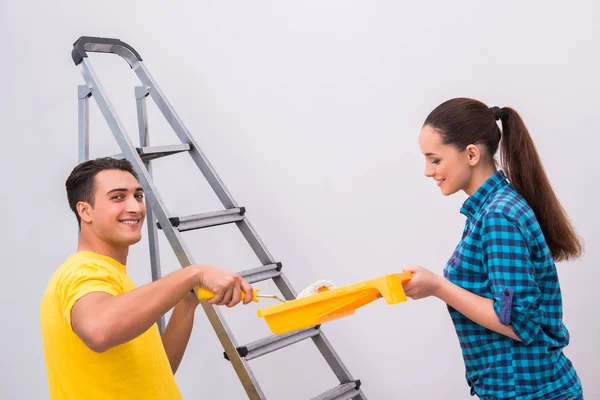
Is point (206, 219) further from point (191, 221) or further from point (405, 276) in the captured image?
point (405, 276)

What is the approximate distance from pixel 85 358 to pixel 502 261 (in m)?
1.13

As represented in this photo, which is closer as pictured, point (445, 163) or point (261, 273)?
point (445, 163)

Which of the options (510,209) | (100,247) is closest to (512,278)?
(510,209)

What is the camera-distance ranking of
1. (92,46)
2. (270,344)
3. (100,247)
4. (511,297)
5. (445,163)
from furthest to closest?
(92,46)
(270,344)
(100,247)
(445,163)
(511,297)

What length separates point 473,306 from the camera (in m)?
1.65

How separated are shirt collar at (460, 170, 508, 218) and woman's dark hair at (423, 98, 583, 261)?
0.08 meters

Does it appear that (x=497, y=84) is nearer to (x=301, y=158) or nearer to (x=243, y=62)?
(x=301, y=158)

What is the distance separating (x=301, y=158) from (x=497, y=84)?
96 cm

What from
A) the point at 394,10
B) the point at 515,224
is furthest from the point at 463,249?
the point at 394,10

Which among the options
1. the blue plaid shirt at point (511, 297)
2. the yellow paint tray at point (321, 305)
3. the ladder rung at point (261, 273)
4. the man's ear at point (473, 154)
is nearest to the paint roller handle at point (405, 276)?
the yellow paint tray at point (321, 305)

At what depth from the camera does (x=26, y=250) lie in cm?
366

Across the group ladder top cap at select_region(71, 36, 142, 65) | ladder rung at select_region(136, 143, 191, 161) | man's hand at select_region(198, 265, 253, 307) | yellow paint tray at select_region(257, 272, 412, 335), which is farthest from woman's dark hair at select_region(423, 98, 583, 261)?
ladder top cap at select_region(71, 36, 142, 65)

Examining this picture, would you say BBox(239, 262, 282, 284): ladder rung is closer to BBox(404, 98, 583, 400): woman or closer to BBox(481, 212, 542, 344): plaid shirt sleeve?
BBox(404, 98, 583, 400): woman

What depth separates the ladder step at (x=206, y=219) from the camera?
244 cm
